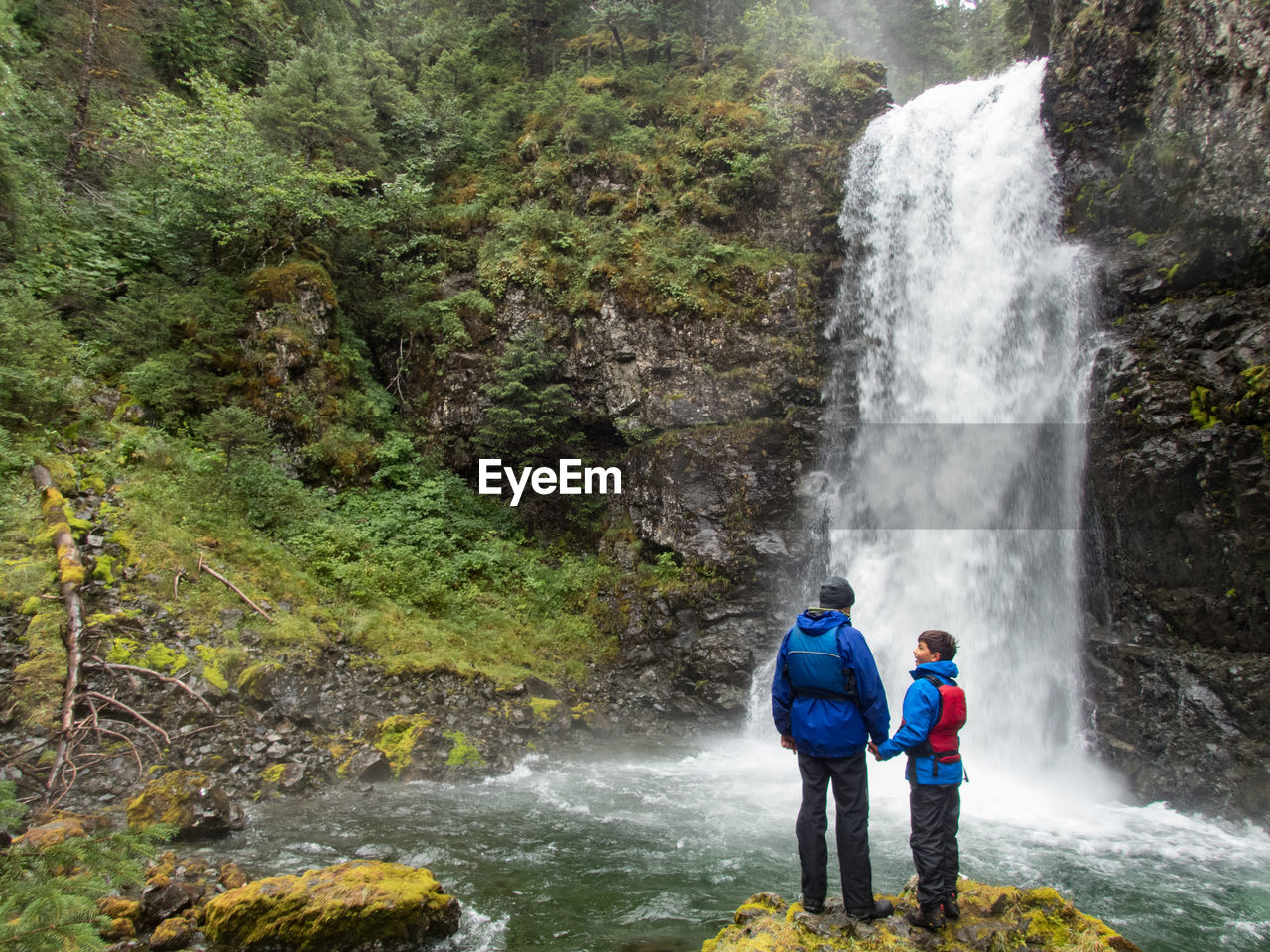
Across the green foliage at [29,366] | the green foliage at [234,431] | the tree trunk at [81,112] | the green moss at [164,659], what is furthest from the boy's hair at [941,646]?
the tree trunk at [81,112]

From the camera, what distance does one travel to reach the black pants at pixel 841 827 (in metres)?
3.80

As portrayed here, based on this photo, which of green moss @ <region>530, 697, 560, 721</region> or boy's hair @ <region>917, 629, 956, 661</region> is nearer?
boy's hair @ <region>917, 629, 956, 661</region>

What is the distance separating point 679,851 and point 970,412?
8.96 metres

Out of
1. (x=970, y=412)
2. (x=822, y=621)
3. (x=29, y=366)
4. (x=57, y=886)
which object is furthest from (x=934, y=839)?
(x=29, y=366)

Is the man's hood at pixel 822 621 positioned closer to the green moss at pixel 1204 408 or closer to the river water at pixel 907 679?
the river water at pixel 907 679

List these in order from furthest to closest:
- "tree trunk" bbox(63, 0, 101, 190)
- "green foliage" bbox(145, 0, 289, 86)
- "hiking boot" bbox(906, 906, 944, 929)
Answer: "green foliage" bbox(145, 0, 289, 86) < "tree trunk" bbox(63, 0, 101, 190) < "hiking boot" bbox(906, 906, 944, 929)

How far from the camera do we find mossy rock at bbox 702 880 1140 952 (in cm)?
360

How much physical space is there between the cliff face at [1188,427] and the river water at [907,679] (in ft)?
1.45

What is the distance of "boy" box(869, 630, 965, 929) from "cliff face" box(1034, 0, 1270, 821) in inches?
255

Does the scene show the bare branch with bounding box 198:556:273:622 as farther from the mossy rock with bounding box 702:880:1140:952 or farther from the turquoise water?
the mossy rock with bounding box 702:880:1140:952

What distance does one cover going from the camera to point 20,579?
700cm

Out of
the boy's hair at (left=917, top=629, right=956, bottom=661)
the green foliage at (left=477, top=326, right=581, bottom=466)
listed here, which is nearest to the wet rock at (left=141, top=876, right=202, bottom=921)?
the boy's hair at (left=917, top=629, right=956, bottom=661)

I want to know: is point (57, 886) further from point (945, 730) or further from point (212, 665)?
point (212, 665)

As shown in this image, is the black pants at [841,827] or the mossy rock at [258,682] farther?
the mossy rock at [258,682]
